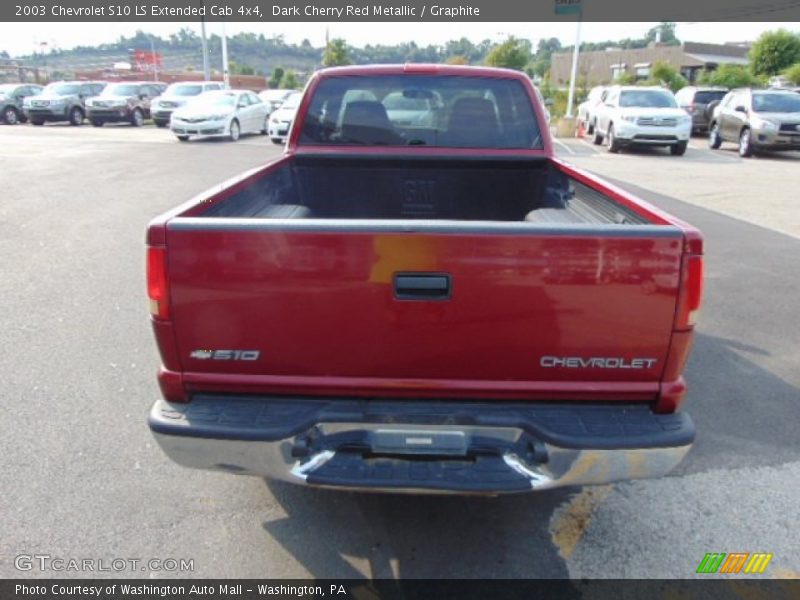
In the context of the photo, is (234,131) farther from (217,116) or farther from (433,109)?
(433,109)

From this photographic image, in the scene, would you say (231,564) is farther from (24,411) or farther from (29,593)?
(24,411)

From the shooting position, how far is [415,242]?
2.09 m

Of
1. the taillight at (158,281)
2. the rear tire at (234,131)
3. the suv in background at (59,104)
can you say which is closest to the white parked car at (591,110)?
the rear tire at (234,131)

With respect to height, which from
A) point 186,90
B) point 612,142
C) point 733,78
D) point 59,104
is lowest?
point 612,142

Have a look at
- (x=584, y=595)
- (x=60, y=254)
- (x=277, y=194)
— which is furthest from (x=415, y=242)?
(x=60, y=254)

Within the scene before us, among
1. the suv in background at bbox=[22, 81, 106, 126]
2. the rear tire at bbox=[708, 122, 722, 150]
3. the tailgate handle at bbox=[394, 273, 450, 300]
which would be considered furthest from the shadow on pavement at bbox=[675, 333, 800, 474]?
the suv in background at bbox=[22, 81, 106, 126]

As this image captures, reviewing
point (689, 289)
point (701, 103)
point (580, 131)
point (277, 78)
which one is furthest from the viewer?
point (277, 78)

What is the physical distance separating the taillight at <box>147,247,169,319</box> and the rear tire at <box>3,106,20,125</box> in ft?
98.8

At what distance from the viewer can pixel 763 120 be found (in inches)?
630

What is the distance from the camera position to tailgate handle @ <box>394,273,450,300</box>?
2.12 metres

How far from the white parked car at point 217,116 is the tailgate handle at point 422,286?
18.5 m

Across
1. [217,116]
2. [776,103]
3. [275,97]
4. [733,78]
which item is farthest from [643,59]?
[217,116]

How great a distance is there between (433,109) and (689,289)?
271 cm

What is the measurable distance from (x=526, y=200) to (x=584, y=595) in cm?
262
